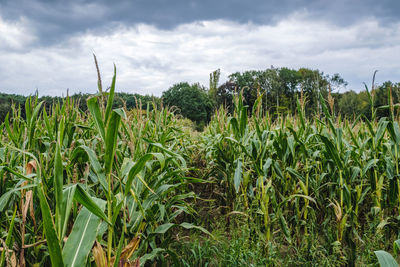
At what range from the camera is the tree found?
28.0 m

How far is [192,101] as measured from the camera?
28.3m

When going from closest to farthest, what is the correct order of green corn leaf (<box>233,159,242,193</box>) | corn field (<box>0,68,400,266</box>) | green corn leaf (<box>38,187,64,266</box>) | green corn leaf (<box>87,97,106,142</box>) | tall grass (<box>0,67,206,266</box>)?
1. green corn leaf (<box>38,187,64,266</box>)
2. tall grass (<box>0,67,206,266</box>)
3. green corn leaf (<box>87,97,106,142</box>)
4. corn field (<box>0,68,400,266</box>)
5. green corn leaf (<box>233,159,242,193</box>)

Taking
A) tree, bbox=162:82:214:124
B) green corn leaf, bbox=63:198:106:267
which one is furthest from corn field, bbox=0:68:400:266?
tree, bbox=162:82:214:124

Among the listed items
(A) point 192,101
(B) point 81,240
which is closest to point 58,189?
(B) point 81,240

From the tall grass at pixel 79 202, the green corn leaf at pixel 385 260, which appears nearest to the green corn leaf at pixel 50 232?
the tall grass at pixel 79 202

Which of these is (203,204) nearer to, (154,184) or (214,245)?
(214,245)

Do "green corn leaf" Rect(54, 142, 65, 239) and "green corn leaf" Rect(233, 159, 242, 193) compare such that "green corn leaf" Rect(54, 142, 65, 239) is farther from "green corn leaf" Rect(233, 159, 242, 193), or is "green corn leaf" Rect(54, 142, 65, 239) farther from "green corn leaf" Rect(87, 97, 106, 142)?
"green corn leaf" Rect(233, 159, 242, 193)

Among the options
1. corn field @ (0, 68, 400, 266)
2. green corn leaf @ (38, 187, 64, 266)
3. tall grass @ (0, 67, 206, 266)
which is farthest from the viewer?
corn field @ (0, 68, 400, 266)

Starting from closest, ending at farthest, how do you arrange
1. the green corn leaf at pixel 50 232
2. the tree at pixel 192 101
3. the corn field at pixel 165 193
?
the green corn leaf at pixel 50 232
the corn field at pixel 165 193
the tree at pixel 192 101

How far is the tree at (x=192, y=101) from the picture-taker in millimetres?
27969

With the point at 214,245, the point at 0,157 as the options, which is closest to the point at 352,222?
the point at 214,245

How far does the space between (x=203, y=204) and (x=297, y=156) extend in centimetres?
165

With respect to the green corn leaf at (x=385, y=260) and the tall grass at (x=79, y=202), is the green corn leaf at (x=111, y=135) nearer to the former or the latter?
the tall grass at (x=79, y=202)

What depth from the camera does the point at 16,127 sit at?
2.24m
